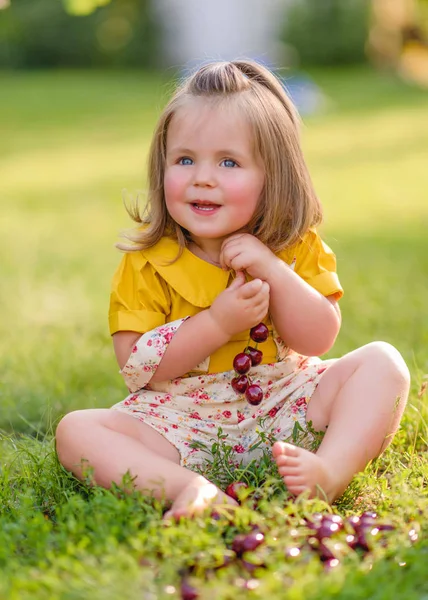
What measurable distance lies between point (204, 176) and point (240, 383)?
565mm

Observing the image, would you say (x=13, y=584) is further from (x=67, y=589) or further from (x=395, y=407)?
(x=395, y=407)

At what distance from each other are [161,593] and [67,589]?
180mm

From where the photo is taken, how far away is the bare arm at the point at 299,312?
8.25 ft

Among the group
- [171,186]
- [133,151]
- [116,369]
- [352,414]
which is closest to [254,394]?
[352,414]

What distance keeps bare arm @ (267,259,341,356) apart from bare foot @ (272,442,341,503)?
1.35 ft

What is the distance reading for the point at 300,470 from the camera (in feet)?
7.24

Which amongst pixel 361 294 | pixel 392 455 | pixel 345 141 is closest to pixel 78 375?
pixel 392 455

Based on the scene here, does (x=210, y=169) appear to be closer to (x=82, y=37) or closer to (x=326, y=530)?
(x=326, y=530)

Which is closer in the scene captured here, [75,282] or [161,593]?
[161,593]

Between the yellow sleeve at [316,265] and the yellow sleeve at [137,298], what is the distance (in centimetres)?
39

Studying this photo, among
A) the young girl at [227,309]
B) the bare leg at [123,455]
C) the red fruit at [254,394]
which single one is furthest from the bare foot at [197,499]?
the red fruit at [254,394]

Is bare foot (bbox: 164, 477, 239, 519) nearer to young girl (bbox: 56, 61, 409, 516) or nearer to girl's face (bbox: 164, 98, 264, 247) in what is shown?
young girl (bbox: 56, 61, 409, 516)

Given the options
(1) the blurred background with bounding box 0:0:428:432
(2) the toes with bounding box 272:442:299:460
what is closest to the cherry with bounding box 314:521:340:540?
(2) the toes with bounding box 272:442:299:460

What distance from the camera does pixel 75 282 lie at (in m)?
4.89
